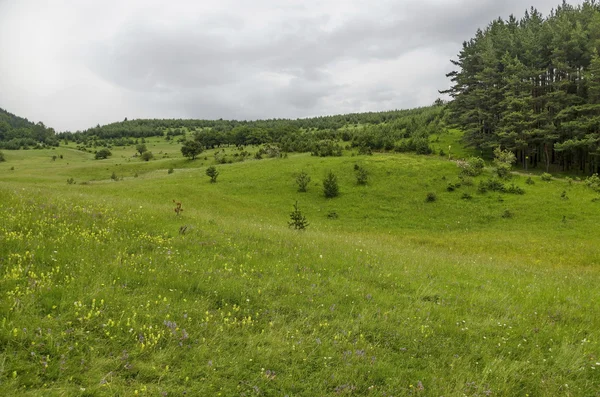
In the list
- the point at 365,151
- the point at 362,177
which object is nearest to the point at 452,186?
the point at 362,177

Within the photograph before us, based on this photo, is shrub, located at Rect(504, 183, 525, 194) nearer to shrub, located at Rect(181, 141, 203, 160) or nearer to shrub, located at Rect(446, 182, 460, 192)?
shrub, located at Rect(446, 182, 460, 192)

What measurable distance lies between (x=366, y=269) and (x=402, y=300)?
2.26 metres

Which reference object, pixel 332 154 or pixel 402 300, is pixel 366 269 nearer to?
pixel 402 300

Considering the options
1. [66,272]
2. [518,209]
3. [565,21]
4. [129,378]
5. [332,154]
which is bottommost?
[518,209]

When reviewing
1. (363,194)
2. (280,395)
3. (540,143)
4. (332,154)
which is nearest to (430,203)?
(363,194)

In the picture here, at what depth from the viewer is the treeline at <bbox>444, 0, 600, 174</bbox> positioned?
2012 inches

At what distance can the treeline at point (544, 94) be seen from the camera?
5109cm

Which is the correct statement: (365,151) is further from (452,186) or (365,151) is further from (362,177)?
(452,186)

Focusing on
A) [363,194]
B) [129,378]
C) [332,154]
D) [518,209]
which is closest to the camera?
[129,378]

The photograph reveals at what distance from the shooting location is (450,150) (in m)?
65.5

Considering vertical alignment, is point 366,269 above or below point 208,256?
below

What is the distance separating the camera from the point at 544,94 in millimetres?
59500

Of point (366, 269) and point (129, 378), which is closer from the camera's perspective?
point (129, 378)

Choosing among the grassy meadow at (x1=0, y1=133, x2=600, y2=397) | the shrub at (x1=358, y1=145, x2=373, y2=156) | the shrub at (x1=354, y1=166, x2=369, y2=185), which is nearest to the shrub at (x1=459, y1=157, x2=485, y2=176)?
the shrub at (x1=354, y1=166, x2=369, y2=185)
